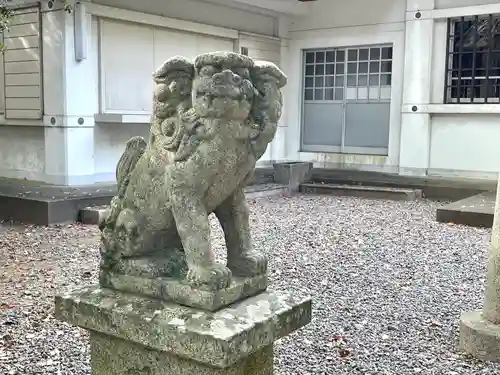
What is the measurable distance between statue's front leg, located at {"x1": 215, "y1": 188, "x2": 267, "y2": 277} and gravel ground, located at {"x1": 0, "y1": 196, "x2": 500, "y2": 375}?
1158 mm

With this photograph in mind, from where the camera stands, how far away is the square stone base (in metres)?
1.70

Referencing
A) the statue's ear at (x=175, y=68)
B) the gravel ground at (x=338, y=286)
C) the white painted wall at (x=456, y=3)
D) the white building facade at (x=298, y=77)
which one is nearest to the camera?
the statue's ear at (x=175, y=68)

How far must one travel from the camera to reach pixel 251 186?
9.11 meters

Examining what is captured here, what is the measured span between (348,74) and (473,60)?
2.38 m

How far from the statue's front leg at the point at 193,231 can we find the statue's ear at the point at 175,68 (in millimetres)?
334

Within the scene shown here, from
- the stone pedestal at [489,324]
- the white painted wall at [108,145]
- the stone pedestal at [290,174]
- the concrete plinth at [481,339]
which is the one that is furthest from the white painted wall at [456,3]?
the concrete plinth at [481,339]

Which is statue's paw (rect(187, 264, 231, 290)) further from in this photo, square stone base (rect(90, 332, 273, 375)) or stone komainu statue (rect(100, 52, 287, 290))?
square stone base (rect(90, 332, 273, 375))

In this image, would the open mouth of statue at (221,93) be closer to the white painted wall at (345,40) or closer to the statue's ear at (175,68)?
the statue's ear at (175,68)

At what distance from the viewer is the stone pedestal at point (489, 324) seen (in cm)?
304

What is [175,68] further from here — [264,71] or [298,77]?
[298,77]

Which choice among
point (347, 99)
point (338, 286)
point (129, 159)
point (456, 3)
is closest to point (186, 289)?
point (129, 159)

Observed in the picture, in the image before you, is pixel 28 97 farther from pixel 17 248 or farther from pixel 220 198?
pixel 220 198

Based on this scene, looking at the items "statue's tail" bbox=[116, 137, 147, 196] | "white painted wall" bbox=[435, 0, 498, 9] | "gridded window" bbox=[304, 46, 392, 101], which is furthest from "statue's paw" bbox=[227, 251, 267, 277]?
"gridded window" bbox=[304, 46, 392, 101]

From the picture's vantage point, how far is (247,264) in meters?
1.86
